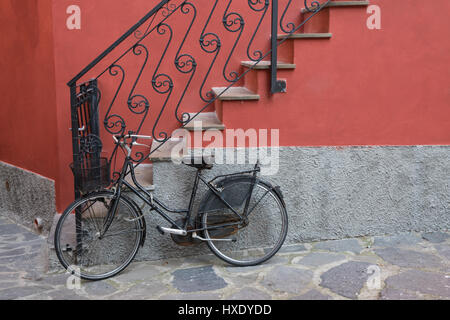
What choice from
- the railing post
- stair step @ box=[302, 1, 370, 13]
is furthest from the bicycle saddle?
stair step @ box=[302, 1, 370, 13]

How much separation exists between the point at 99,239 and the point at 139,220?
0.36m

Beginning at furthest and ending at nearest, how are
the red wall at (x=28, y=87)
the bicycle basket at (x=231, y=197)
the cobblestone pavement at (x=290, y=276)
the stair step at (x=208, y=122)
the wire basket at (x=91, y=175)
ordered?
the red wall at (x=28, y=87)
the stair step at (x=208, y=122)
the bicycle basket at (x=231, y=197)
the wire basket at (x=91, y=175)
the cobblestone pavement at (x=290, y=276)

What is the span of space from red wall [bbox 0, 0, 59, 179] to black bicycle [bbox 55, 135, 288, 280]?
105 cm

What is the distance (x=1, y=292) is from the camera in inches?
156

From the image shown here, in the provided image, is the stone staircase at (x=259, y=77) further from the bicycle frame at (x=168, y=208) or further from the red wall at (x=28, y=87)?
the red wall at (x=28, y=87)

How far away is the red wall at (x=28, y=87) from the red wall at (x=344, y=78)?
8cm

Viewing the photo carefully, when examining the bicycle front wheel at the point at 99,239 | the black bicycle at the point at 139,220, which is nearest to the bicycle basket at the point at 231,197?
the black bicycle at the point at 139,220

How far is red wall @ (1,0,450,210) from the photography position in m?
4.50

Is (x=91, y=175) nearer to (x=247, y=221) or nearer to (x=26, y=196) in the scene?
(x=247, y=221)

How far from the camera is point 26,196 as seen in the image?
18.9 feet

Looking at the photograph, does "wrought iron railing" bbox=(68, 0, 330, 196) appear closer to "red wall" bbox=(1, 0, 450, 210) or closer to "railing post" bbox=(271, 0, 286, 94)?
"railing post" bbox=(271, 0, 286, 94)

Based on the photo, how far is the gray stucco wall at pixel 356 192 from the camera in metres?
4.59

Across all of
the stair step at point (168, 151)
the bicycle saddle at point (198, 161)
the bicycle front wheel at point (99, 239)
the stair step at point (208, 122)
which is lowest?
the bicycle front wheel at point (99, 239)

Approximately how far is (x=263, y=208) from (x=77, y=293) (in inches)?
70.2
